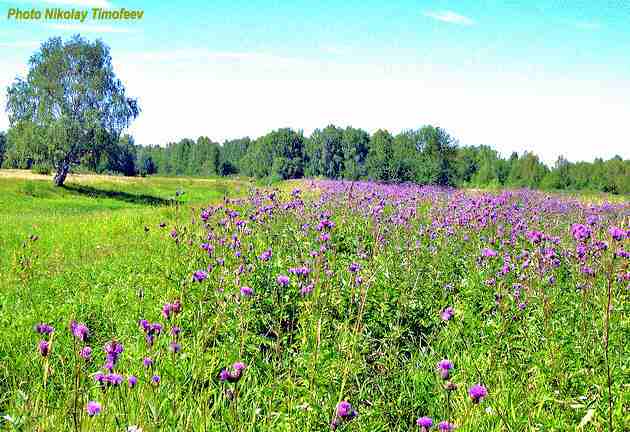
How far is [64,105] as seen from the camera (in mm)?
33656

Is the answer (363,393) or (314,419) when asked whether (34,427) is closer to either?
(314,419)

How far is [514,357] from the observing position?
141 inches

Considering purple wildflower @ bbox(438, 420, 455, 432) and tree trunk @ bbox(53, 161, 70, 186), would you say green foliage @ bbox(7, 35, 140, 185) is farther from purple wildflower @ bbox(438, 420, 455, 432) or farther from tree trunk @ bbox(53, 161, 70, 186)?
purple wildflower @ bbox(438, 420, 455, 432)

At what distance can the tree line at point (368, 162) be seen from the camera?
36219mm

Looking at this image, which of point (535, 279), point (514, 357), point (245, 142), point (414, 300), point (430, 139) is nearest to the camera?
point (514, 357)

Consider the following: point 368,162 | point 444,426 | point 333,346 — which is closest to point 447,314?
point 333,346

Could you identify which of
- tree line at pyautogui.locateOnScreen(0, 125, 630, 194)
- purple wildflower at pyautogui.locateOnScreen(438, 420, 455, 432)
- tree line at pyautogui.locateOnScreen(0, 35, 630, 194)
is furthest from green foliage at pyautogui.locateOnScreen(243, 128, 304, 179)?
purple wildflower at pyautogui.locateOnScreen(438, 420, 455, 432)

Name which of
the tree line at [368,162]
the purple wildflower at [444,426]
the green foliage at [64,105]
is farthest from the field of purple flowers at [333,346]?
the green foliage at [64,105]

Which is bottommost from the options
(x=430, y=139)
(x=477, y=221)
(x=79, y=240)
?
(x=79, y=240)

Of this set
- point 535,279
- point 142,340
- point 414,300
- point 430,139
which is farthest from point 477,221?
point 430,139

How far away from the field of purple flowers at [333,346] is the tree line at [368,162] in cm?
674

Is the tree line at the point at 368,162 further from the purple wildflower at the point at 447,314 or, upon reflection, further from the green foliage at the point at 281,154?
the purple wildflower at the point at 447,314

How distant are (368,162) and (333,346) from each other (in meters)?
41.3

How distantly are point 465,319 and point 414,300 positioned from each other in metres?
0.44
